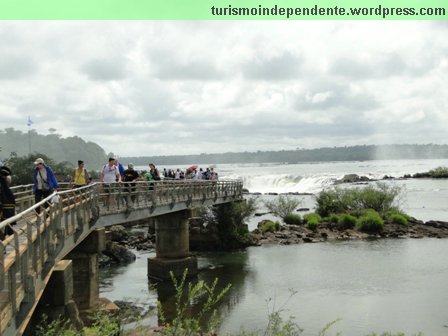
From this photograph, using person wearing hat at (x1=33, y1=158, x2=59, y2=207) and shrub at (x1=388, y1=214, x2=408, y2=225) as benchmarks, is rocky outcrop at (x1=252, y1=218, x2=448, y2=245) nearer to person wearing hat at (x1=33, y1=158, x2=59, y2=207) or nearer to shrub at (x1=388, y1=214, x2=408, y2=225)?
shrub at (x1=388, y1=214, x2=408, y2=225)

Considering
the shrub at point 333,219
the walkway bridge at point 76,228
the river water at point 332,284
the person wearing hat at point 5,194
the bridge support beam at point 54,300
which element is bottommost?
the river water at point 332,284

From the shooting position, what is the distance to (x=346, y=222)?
45.3 metres

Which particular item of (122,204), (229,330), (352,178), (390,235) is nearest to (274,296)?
(229,330)

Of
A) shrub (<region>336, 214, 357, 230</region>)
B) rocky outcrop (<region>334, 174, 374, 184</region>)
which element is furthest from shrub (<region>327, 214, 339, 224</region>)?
rocky outcrop (<region>334, 174, 374, 184</region>)

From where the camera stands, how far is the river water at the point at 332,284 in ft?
68.5

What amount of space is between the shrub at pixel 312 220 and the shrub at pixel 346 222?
1905 mm

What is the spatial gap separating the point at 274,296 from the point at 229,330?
5.31 meters

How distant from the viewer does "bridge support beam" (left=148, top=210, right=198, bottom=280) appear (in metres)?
29.4

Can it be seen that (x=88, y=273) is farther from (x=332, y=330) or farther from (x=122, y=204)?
(x=332, y=330)

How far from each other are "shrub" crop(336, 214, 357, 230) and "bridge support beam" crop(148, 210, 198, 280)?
19129 mm

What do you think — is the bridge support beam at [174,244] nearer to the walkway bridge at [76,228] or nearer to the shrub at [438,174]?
the walkway bridge at [76,228]

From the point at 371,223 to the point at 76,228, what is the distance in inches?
1306

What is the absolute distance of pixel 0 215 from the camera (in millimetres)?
12102

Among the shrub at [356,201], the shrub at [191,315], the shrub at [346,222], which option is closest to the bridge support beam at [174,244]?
the shrub at [191,315]
